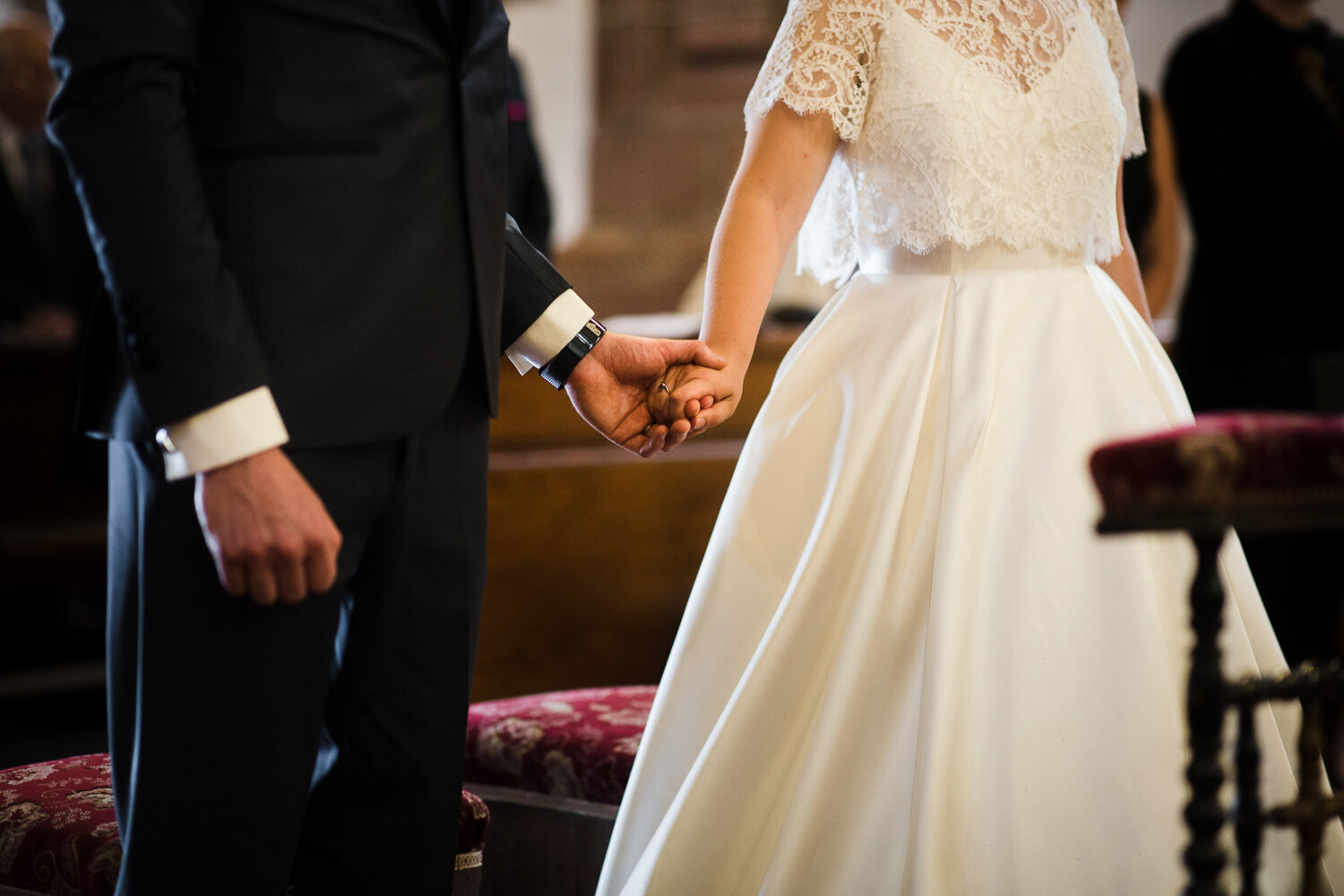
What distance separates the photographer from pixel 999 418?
1.47 m

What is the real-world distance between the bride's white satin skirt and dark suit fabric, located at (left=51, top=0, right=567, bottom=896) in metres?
0.46

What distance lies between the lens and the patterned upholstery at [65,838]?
1.37 metres

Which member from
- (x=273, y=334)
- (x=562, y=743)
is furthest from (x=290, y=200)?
(x=562, y=743)

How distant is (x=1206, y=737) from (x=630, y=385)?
78cm

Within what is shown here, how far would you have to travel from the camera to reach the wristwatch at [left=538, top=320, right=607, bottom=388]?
1.39 m

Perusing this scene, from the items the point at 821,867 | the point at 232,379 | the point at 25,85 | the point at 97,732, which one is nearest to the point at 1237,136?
the point at 821,867

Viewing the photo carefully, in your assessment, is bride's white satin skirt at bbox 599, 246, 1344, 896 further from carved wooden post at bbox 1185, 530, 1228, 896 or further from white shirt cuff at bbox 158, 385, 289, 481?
white shirt cuff at bbox 158, 385, 289, 481

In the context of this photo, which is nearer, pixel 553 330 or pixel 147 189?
pixel 147 189

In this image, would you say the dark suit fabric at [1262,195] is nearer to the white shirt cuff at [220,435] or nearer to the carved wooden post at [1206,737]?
the carved wooden post at [1206,737]

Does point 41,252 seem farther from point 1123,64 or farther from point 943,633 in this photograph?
point 943,633

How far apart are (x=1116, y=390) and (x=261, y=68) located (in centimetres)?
99

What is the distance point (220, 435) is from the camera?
970mm

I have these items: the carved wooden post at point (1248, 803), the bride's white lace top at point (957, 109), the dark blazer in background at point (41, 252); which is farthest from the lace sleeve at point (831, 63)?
the dark blazer in background at point (41, 252)

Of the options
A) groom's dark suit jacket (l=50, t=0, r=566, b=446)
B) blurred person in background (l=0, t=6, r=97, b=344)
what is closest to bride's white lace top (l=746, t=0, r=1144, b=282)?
groom's dark suit jacket (l=50, t=0, r=566, b=446)
